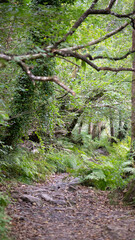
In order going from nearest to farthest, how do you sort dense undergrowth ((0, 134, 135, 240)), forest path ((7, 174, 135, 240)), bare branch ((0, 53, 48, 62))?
bare branch ((0, 53, 48, 62)) < forest path ((7, 174, 135, 240)) < dense undergrowth ((0, 134, 135, 240))

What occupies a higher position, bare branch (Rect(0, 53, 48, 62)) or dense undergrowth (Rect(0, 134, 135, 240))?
bare branch (Rect(0, 53, 48, 62))

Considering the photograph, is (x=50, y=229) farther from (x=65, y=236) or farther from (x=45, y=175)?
(x=45, y=175)

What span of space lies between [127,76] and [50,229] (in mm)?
9672

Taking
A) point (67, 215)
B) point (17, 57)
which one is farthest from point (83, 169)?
point (17, 57)

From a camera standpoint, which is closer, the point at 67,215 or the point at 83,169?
the point at 67,215

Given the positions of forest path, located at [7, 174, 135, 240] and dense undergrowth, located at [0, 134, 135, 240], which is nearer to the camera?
forest path, located at [7, 174, 135, 240]

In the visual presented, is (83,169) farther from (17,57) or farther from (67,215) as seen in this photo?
(17,57)

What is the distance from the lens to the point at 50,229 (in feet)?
13.8

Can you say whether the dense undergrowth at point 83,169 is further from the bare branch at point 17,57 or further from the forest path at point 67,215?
the bare branch at point 17,57

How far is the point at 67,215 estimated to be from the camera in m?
5.09

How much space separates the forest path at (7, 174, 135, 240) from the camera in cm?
383

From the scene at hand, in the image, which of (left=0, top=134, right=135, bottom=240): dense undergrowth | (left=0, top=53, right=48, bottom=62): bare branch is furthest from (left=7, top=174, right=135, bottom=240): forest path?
(left=0, top=53, right=48, bottom=62): bare branch

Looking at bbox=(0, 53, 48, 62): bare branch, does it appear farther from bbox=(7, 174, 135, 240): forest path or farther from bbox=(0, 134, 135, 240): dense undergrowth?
bbox=(0, 134, 135, 240): dense undergrowth

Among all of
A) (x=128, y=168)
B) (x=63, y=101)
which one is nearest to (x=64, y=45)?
(x=128, y=168)
